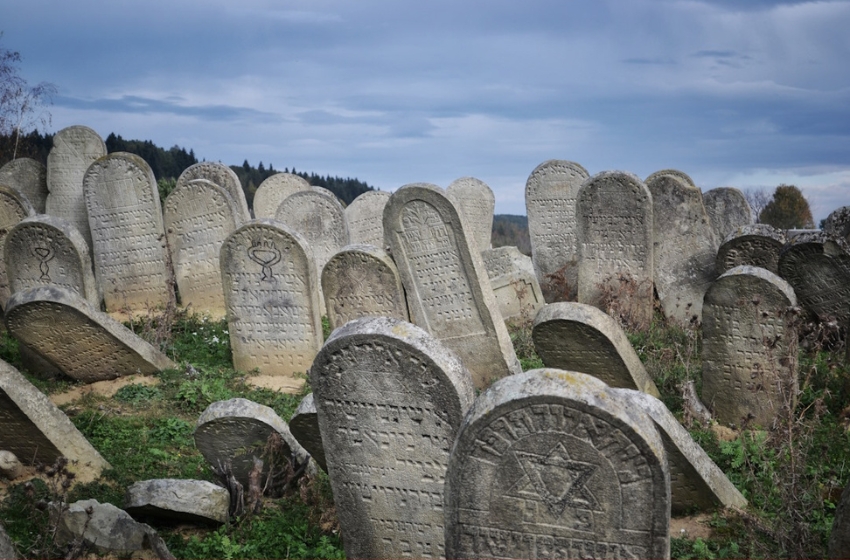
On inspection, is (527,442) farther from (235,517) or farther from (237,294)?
(237,294)

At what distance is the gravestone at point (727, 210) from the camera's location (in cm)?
1443

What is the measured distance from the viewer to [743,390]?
760 centimetres

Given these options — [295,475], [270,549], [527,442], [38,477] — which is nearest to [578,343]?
[295,475]

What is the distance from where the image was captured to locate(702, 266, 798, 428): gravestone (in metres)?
7.20

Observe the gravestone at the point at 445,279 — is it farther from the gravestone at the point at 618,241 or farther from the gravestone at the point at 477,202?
the gravestone at the point at 477,202

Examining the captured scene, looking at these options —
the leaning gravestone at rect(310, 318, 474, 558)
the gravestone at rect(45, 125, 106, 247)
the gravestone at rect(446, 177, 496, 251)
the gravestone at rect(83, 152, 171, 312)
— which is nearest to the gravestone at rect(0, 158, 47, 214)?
the gravestone at rect(45, 125, 106, 247)

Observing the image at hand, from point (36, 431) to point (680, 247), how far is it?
8.42m

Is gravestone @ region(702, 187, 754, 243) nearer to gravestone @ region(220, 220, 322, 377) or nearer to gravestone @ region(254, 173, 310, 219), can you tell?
gravestone @ region(254, 173, 310, 219)

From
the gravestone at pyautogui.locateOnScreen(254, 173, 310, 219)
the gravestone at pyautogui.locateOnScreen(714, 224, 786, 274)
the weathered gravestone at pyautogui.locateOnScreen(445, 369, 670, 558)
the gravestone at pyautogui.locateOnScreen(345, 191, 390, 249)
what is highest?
the gravestone at pyautogui.locateOnScreen(254, 173, 310, 219)

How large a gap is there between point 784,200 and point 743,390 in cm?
1639

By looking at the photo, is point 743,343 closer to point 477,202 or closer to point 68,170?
point 477,202

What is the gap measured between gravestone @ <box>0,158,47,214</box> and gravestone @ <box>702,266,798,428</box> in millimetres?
11960

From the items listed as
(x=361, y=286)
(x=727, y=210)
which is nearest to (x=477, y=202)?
(x=727, y=210)

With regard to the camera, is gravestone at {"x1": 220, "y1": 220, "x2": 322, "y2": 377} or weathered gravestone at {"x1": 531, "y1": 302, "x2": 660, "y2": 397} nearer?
weathered gravestone at {"x1": 531, "y1": 302, "x2": 660, "y2": 397}
